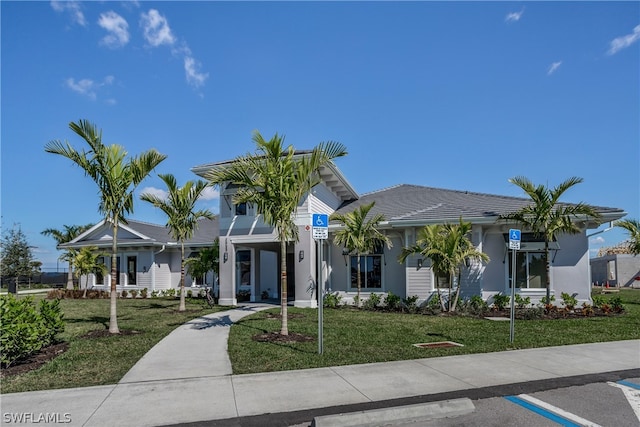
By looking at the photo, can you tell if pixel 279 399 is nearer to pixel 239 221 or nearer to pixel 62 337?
pixel 62 337

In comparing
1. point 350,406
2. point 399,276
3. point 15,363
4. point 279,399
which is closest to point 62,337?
point 15,363

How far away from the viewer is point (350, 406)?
5344mm

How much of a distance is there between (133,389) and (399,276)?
12955 millimetres

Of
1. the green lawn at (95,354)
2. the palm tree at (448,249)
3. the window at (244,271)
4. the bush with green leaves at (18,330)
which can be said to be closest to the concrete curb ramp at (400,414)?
the green lawn at (95,354)

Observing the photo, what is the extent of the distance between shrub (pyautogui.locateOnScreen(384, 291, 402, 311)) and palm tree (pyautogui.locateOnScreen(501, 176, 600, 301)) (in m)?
5.20

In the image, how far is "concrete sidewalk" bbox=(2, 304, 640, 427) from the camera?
17.0 ft

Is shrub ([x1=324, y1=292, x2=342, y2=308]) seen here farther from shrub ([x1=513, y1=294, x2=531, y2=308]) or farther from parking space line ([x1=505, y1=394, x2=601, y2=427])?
parking space line ([x1=505, y1=394, x2=601, y2=427])

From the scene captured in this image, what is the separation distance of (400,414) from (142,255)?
78.0ft

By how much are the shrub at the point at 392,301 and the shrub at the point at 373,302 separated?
354 mm

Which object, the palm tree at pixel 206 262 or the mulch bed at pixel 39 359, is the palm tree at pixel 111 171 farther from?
the palm tree at pixel 206 262

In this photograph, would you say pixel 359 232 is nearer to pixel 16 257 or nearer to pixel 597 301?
pixel 597 301

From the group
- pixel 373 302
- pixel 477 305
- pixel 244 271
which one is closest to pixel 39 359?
pixel 373 302

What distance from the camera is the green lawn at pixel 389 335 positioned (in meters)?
7.90

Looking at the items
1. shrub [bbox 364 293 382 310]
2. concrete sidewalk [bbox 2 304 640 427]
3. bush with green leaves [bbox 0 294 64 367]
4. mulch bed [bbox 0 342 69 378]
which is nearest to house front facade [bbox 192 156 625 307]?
shrub [bbox 364 293 382 310]
